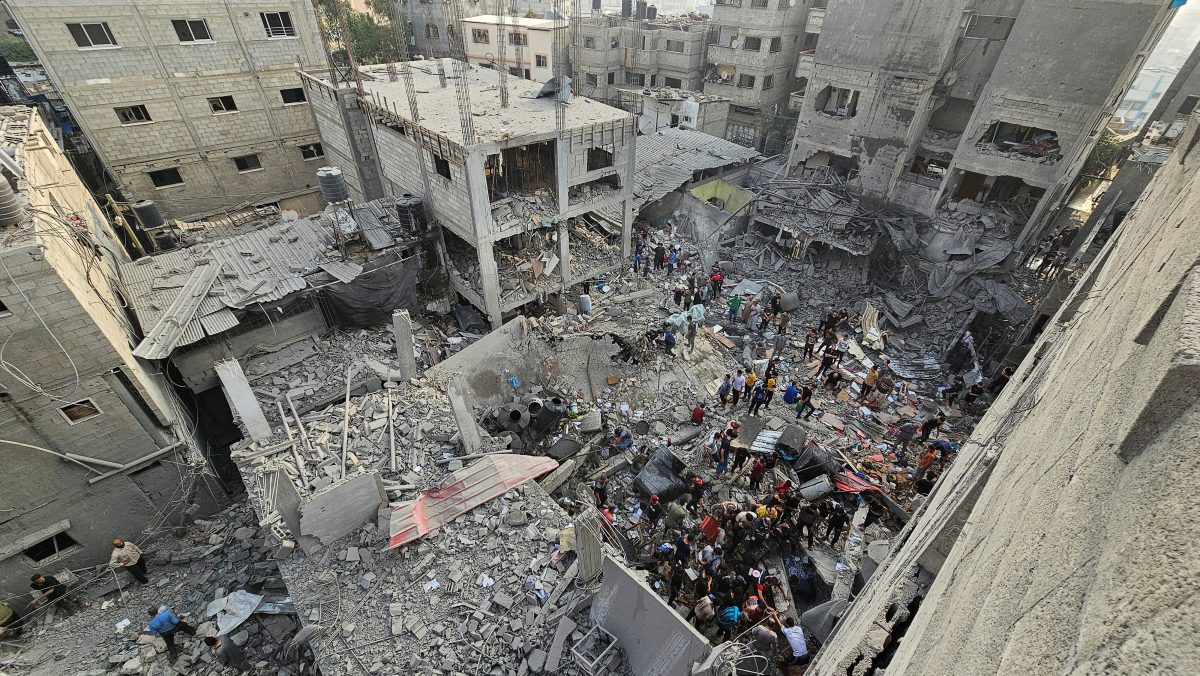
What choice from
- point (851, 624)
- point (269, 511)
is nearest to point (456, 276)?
point (269, 511)

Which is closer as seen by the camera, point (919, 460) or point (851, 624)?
point (851, 624)

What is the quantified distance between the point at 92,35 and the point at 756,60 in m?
31.0

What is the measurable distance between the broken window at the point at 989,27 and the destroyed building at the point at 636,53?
17.3 m

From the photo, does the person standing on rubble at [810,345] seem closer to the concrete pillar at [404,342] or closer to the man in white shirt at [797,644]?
the man in white shirt at [797,644]

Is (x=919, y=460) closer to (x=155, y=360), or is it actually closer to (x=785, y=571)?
(x=785, y=571)

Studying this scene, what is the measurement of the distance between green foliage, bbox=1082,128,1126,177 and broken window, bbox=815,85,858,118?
1151 centimetres

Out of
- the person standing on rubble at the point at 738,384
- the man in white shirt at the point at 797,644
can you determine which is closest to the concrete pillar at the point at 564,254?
the person standing on rubble at the point at 738,384

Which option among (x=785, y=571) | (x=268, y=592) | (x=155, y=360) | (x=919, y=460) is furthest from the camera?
(x=919, y=460)

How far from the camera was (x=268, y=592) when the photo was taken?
9.78m

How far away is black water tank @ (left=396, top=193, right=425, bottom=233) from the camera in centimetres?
1559

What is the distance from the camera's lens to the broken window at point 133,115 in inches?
738

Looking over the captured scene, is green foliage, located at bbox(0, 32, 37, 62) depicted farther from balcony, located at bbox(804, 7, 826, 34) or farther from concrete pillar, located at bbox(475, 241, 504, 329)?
balcony, located at bbox(804, 7, 826, 34)

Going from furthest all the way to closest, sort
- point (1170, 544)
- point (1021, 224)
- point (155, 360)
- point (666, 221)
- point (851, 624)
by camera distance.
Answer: point (666, 221) < point (1021, 224) < point (155, 360) < point (851, 624) < point (1170, 544)

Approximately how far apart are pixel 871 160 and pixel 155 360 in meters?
26.3
